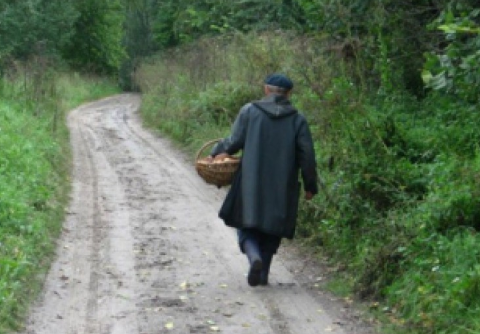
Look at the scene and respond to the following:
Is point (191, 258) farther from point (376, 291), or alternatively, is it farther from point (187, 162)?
point (187, 162)

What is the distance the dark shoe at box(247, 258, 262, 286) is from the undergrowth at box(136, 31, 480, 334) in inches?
35.9

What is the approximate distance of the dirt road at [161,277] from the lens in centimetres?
A: 766

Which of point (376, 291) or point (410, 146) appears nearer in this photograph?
point (376, 291)

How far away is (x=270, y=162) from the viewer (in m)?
8.73

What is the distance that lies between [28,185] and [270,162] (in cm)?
513

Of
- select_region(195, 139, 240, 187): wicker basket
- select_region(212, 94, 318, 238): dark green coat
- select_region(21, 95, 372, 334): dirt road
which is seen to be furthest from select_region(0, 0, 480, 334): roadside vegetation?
select_region(195, 139, 240, 187): wicker basket

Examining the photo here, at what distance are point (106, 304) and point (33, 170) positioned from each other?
19.9ft

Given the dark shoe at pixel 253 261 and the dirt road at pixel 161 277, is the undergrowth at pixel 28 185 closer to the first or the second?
the dirt road at pixel 161 277

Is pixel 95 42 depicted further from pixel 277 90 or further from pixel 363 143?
pixel 277 90

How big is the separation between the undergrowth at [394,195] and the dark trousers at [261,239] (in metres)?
0.81

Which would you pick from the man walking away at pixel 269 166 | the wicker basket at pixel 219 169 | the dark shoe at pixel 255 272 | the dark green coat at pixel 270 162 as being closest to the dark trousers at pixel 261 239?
the man walking away at pixel 269 166

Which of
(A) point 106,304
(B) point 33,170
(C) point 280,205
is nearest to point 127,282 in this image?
(A) point 106,304

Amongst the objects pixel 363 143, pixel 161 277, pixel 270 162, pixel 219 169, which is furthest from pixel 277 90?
pixel 161 277

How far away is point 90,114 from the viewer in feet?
116
